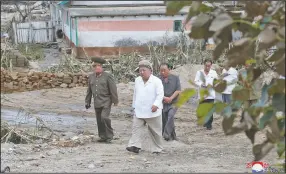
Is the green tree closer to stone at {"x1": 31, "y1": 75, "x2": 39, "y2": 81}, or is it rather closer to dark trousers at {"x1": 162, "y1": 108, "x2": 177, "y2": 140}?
dark trousers at {"x1": 162, "y1": 108, "x2": 177, "y2": 140}

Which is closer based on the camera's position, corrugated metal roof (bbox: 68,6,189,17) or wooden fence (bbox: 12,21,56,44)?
corrugated metal roof (bbox: 68,6,189,17)

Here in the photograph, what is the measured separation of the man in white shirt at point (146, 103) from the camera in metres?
9.15

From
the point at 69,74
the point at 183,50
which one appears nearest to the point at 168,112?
the point at 69,74

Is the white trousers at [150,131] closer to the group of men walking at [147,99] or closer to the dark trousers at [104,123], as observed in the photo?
the group of men walking at [147,99]

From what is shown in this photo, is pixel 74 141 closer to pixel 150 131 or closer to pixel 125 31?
pixel 150 131

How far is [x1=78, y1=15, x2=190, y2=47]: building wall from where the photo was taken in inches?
1059

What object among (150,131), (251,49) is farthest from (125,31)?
(251,49)

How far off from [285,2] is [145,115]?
6.53 meters

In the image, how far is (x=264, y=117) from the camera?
9.00 feet

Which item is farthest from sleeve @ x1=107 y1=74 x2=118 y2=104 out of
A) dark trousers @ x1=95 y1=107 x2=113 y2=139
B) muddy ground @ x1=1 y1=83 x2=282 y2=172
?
muddy ground @ x1=1 y1=83 x2=282 y2=172

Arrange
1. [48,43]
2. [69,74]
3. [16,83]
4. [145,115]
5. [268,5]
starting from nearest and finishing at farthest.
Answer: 1. [268,5]
2. [145,115]
3. [16,83]
4. [69,74]
5. [48,43]

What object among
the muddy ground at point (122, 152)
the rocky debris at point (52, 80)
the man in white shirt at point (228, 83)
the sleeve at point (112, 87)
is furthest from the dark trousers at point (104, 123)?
the rocky debris at point (52, 80)

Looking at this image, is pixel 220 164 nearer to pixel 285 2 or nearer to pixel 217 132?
pixel 217 132

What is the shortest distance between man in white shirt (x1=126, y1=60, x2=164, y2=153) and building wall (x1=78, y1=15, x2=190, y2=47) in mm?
17438
